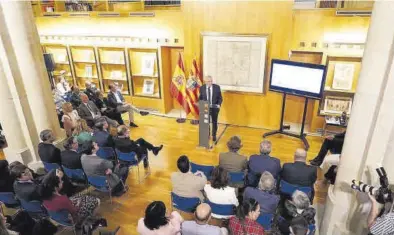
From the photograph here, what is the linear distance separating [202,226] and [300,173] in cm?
152

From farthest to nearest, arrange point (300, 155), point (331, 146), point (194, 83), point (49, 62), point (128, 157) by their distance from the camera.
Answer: point (49, 62)
point (194, 83)
point (331, 146)
point (128, 157)
point (300, 155)

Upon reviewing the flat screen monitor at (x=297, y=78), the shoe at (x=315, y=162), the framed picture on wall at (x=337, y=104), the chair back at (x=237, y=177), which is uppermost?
the flat screen monitor at (x=297, y=78)

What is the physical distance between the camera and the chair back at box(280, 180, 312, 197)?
3469mm

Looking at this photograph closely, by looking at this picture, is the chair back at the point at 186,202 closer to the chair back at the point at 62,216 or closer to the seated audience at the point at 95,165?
the seated audience at the point at 95,165

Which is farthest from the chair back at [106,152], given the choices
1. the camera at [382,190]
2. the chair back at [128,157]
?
the camera at [382,190]

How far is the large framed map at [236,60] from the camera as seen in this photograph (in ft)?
20.9

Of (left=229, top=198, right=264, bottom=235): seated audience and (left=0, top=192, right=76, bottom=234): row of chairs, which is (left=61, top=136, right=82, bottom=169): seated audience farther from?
(left=229, top=198, right=264, bottom=235): seated audience

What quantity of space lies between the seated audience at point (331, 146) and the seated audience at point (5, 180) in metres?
5.10

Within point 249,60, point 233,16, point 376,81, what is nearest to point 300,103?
point 249,60

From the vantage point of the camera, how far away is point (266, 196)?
126 inches

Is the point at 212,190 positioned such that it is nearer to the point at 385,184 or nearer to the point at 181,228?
the point at 181,228

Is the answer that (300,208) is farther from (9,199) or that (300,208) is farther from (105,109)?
(105,109)

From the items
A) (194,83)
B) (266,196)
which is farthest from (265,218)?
(194,83)

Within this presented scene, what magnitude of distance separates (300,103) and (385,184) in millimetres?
4414
